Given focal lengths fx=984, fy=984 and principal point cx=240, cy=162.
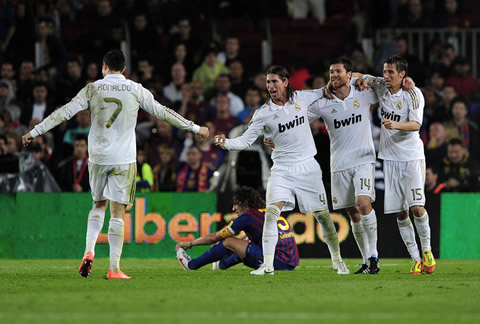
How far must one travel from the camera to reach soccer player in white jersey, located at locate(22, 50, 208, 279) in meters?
10.8

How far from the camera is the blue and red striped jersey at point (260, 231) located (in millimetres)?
12477

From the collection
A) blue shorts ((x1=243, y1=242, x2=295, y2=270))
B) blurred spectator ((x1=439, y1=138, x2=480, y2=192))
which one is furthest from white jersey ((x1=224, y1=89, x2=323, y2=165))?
blurred spectator ((x1=439, y1=138, x2=480, y2=192))

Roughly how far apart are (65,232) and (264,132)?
5.69 m

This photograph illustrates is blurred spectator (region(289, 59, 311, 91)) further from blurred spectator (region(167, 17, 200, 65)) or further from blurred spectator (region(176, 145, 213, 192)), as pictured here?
blurred spectator (region(176, 145, 213, 192))

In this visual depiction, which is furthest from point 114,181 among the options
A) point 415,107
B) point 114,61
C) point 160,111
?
point 415,107

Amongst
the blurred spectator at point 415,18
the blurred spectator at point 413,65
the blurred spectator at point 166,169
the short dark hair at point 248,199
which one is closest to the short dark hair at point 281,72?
the short dark hair at point 248,199

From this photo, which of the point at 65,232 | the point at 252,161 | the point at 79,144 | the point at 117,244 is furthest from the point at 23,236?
the point at 117,244

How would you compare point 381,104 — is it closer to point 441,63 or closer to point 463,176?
point 463,176

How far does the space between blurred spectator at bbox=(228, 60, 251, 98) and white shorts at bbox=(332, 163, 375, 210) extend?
7.24 metres

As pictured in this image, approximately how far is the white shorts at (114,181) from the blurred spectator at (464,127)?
26.8 ft

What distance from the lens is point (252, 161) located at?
16672 mm

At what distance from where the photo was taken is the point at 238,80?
63.2ft

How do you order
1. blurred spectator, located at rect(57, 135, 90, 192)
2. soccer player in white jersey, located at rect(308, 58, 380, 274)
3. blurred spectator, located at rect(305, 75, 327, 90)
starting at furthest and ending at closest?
blurred spectator, located at rect(305, 75, 327, 90) → blurred spectator, located at rect(57, 135, 90, 192) → soccer player in white jersey, located at rect(308, 58, 380, 274)

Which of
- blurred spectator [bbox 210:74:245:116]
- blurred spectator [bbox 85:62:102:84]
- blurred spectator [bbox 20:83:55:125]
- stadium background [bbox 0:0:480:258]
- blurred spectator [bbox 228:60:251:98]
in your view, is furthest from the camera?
blurred spectator [bbox 85:62:102:84]
